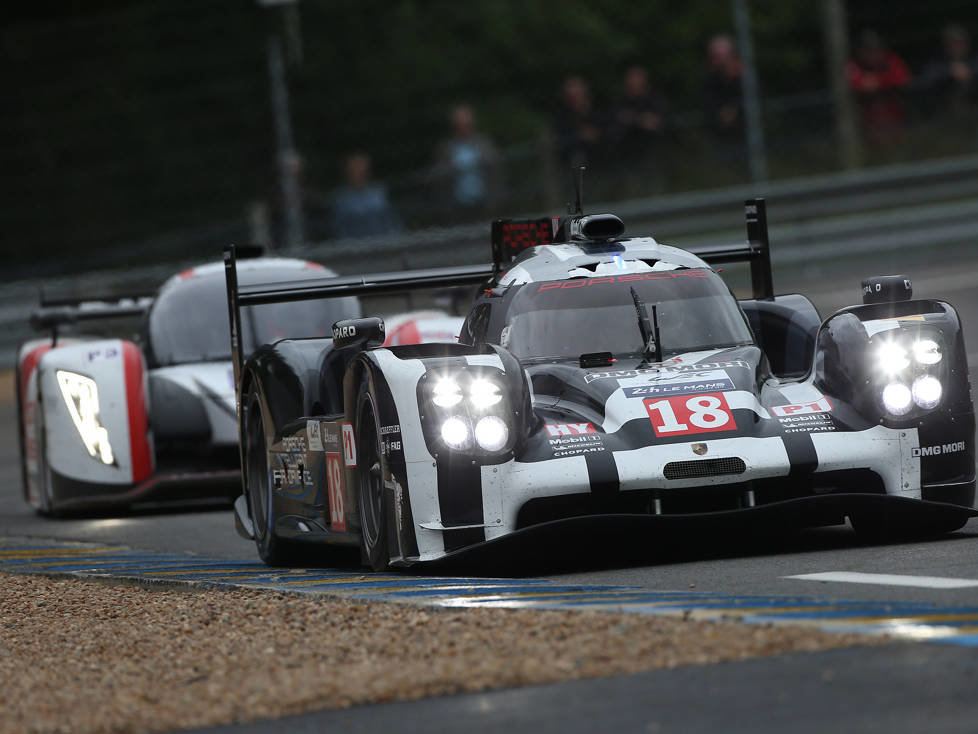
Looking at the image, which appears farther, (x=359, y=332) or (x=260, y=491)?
(x=260, y=491)

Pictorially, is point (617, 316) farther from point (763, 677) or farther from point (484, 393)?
point (763, 677)

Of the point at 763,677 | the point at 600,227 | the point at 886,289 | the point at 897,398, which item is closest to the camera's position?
the point at 763,677

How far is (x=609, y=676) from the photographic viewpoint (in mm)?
4980

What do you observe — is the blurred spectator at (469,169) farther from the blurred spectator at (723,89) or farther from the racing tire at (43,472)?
the racing tire at (43,472)

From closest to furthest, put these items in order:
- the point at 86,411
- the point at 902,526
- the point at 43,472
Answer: the point at 902,526 → the point at 86,411 → the point at 43,472

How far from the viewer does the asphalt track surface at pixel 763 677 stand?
4430 millimetres

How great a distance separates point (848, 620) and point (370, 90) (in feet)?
56.9

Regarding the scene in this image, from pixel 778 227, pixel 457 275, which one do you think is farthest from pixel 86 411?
pixel 778 227

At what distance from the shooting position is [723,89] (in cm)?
1928

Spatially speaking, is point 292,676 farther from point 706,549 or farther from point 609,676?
point 706,549

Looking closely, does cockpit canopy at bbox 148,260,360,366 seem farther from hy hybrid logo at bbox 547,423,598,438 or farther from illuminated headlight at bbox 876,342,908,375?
illuminated headlight at bbox 876,342,908,375

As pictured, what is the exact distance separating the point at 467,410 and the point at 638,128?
40.0 ft

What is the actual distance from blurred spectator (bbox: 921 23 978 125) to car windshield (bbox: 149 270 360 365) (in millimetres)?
8741

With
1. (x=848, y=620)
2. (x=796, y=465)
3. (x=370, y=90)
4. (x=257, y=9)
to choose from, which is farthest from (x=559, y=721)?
(x=370, y=90)
